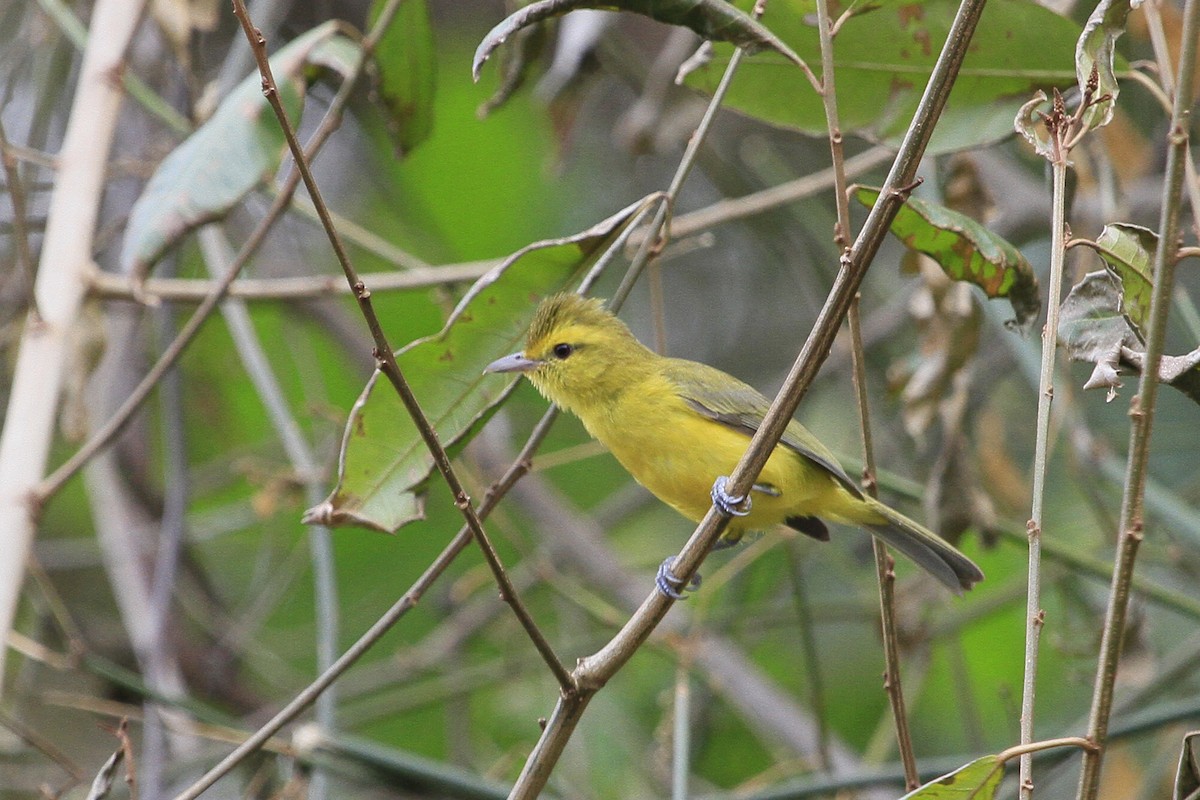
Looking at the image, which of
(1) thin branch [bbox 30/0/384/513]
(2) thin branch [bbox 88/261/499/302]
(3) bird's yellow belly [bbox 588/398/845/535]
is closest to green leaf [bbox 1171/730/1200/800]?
(3) bird's yellow belly [bbox 588/398/845/535]

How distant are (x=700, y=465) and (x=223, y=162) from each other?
1.26m

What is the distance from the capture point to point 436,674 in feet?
15.8

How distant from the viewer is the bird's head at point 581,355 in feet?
9.32

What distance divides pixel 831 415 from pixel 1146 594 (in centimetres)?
230

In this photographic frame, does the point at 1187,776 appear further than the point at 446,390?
No

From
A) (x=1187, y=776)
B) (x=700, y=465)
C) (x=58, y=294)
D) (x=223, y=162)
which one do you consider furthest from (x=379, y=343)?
Answer: (x=58, y=294)

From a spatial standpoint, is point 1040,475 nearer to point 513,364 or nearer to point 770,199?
point 513,364

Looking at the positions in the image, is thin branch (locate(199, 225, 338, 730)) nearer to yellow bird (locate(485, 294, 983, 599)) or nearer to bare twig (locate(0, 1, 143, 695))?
bare twig (locate(0, 1, 143, 695))

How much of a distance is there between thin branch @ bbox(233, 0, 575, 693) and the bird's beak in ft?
2.35

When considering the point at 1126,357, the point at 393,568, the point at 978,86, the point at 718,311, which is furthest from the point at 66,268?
the point at 718,311

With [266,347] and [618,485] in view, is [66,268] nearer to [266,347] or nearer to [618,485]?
[266,347]

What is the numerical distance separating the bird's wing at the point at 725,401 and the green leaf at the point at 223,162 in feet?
3.66

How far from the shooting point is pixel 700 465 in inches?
119

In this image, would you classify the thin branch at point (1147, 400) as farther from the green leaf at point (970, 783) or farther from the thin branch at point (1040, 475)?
the green leaf at point (970, 783)
